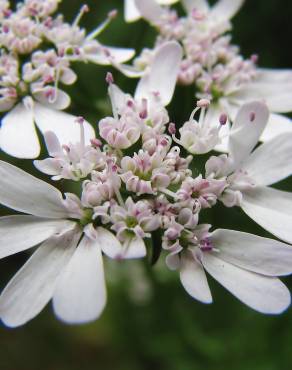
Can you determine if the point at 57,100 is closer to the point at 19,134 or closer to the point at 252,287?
the point at 19,134

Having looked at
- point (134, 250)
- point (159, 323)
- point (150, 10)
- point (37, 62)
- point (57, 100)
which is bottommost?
point (159, 323)

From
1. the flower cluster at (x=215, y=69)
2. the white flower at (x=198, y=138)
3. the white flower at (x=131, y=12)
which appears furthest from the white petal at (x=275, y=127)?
the white flower at (x=131, y=12)

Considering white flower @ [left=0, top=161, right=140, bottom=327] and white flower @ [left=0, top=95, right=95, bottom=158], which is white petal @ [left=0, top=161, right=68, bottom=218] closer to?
white flower @ [left=0, top=161, right=140, bottom=327]

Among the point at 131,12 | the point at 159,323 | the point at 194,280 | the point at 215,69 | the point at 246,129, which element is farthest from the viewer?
the point at 159,323

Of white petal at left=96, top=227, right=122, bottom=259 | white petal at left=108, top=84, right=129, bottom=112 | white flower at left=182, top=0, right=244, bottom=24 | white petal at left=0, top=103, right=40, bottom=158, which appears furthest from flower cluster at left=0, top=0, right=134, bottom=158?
white flower at left=182, top=0, right=244, bottom=24

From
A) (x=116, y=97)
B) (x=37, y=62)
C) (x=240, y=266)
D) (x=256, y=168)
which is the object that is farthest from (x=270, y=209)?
(x=37, y=62)

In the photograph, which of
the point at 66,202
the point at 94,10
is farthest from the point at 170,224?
the point at 94,10

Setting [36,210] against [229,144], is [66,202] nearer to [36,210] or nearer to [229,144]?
[36,210]
